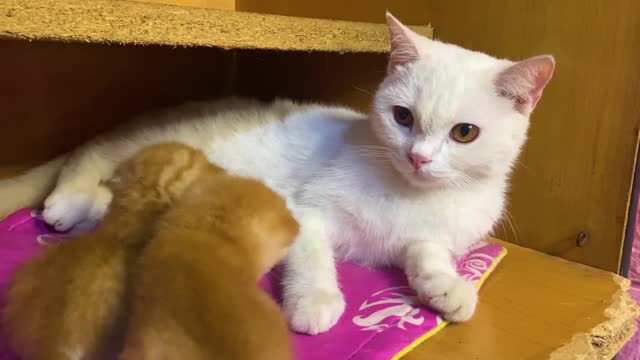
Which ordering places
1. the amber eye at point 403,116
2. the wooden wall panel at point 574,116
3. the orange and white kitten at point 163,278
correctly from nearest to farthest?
the orange and white kitten at point 163,278, the amber eye at point 403,116, the wooden wall panel at point 574,116

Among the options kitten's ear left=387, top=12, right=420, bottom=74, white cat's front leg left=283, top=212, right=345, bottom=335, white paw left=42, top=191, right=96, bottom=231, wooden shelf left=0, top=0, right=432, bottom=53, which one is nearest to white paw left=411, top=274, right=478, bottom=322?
white cat's front leg left=283, top=212, right=345, bottom=335

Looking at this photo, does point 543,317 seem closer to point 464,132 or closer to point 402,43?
point 464,132

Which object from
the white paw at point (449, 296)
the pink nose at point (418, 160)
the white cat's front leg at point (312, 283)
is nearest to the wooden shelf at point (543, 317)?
the white paw at point (449, 296)

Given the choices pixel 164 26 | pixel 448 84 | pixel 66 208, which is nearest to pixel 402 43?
pixel 448 84

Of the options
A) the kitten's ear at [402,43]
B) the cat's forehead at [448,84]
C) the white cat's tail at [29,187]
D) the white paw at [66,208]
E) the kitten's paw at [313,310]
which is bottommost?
the white cat's tail at [29,187]

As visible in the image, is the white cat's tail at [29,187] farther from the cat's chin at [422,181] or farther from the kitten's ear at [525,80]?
the kitten's ear at [525,80]

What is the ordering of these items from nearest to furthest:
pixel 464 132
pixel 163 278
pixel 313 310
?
pixel 163 278, pixel 313 310, pixel 464 132

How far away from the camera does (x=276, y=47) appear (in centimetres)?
103

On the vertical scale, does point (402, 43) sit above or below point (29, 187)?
above

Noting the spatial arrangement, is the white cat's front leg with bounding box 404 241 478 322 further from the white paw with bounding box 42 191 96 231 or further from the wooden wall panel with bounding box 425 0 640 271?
the white paw with bounding box 42 191 96 231

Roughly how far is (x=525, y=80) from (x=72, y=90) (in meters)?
1.01

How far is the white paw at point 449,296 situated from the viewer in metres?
0.87

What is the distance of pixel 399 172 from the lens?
38.3 inches

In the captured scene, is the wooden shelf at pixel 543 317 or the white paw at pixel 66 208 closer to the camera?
the wooden shelf at pixel 543 317
